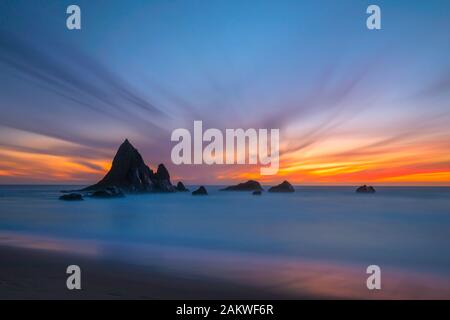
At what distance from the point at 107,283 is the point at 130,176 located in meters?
33.3

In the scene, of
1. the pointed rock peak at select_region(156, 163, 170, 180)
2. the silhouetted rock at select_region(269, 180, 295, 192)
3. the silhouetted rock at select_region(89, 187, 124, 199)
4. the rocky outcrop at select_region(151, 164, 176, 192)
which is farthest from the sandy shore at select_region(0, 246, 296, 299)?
the silhouetted rock at select_region(269, 180, 295, 192)

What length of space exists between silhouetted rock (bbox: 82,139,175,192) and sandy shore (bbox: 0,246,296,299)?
30.5 m

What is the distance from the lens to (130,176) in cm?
3841

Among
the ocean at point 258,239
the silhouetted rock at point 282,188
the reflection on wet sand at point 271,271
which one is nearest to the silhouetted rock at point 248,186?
the silhouetted rock at point 282,188

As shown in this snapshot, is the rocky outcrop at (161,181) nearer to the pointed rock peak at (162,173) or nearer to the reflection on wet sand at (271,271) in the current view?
the pointed rock peak at (162,173)

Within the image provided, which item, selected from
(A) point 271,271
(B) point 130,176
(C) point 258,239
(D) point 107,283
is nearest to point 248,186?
Result: (B) point 130,176

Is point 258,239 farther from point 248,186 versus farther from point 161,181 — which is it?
point 248,186

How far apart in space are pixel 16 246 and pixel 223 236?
6199mm

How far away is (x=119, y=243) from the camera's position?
1030 cm

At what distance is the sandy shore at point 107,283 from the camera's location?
559cm

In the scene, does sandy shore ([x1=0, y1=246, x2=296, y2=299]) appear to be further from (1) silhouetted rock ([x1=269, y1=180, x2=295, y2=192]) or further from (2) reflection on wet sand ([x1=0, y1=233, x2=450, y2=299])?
(1) silhouetted rock ([x1=269, y1=180, x2=295, y2=192])

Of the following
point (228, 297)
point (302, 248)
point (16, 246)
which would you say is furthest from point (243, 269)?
point (16, 246)

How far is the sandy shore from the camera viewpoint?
5586 mm
